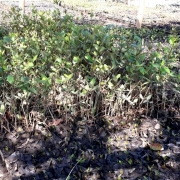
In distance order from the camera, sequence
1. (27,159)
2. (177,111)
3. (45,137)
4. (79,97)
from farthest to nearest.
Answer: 1. (177,111)
2. (79,97)
3. (45,137)
4. (27,159)

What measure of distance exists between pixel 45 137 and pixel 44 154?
0.51 ft

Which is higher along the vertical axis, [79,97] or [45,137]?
[79,97]

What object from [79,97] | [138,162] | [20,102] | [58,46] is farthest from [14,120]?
[138,162]

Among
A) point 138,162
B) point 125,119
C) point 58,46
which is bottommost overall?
point 138,162

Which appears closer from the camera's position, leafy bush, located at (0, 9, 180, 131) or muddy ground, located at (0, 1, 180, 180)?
muddy ground, located at (0, 1, 180, 180)

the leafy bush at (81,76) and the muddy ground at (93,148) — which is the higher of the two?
the leafy bush at (81,76)

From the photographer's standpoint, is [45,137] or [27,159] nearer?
[27,159]

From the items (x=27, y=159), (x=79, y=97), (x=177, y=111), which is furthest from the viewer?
(x=177, y=111)

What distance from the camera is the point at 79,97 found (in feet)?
6.74

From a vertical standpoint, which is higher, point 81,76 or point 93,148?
point 81,76

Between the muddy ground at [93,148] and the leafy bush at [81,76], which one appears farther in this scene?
the leafy bush at [81,76]

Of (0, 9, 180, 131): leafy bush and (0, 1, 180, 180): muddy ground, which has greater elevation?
(0, 9, 180, 131): leafy bush

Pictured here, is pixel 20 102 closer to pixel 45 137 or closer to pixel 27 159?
pixel 45 137

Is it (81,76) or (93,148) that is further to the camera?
(81,76)
